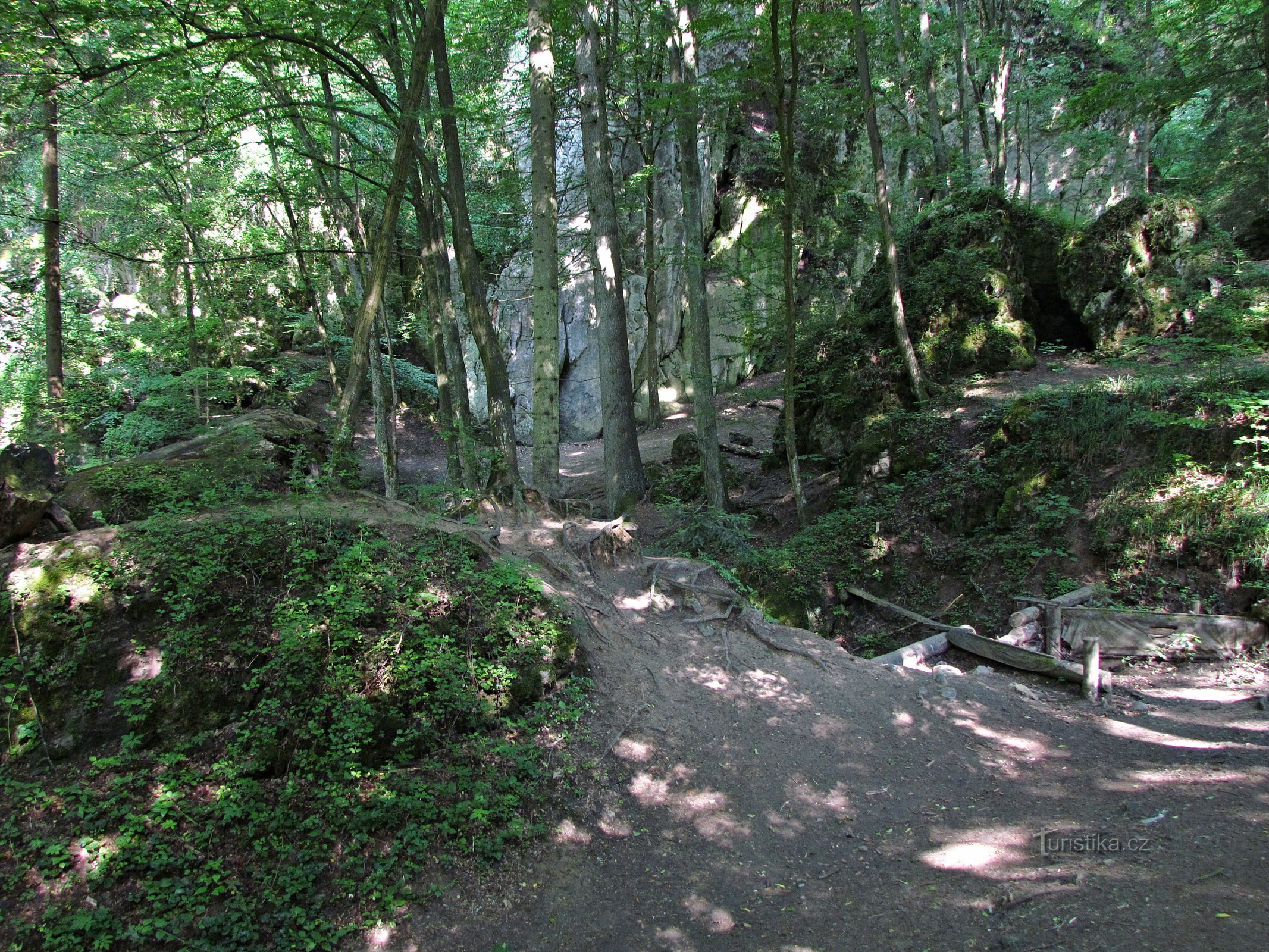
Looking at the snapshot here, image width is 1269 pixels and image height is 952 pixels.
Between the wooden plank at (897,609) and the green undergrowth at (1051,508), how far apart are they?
198mm

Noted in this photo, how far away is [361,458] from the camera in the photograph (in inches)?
738

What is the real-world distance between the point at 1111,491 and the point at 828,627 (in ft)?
14.3

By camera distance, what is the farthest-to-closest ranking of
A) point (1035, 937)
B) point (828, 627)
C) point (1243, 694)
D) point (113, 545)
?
point (828, 627) < point (1243, 694) < point (113, 545) < point (1035, 937)

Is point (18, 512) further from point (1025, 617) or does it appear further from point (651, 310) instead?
point (651, 310)

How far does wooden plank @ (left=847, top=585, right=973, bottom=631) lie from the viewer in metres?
9.13

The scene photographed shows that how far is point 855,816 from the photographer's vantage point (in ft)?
16.8

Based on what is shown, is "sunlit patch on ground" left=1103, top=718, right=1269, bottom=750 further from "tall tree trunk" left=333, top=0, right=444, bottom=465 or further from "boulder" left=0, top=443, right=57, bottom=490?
"boulder" left=0, top=443, right=57, bottom=490

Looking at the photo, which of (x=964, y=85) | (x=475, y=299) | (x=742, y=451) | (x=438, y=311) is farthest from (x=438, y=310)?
(x=964, y=85)

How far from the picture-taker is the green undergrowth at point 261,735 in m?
3.43

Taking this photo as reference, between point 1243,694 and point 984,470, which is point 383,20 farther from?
point 1243,694

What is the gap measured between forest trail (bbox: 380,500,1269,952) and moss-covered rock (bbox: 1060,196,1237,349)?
8.65 m

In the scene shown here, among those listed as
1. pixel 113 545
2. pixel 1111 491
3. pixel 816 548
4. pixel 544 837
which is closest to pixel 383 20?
pixel 113 545

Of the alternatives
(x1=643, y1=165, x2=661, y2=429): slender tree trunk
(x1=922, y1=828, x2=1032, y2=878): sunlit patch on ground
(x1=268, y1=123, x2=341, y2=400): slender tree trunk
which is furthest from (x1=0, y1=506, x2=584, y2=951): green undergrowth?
(x1=643, y1=165, x2=661, y2=429): slender tree trunk

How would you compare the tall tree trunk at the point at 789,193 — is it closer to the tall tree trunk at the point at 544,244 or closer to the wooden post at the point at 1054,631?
the tall tree trunk at the point at 544,244
